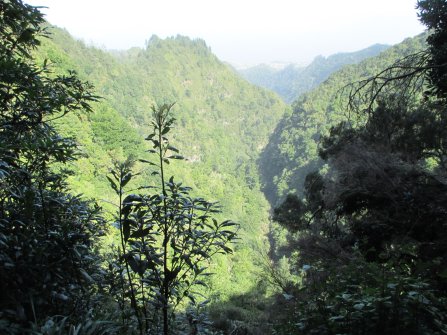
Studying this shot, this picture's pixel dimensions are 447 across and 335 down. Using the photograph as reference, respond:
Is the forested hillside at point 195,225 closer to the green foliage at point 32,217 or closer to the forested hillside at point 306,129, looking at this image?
the green foliage at point 32,217

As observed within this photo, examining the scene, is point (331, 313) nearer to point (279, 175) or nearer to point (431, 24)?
point (431, 24)

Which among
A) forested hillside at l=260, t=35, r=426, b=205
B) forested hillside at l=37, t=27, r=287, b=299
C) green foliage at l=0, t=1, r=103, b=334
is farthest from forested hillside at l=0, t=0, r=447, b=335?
forested hillside at l=260, t=35, r=426, b=205

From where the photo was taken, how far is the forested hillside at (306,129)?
238 feet

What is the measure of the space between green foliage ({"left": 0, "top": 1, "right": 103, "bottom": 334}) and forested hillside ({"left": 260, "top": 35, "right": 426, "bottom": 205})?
69447 mm

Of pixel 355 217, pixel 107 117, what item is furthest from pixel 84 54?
pixel 355 217

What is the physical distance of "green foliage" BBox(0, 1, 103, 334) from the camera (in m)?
1.65

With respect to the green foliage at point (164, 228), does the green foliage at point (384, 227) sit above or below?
Answer: below

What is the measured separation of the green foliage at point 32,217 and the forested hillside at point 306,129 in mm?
69447

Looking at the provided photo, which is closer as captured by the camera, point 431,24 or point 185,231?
point 185,231

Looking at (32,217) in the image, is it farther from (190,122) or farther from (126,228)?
(190,122)

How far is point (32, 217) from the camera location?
6.63 ft

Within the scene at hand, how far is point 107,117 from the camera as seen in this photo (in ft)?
120

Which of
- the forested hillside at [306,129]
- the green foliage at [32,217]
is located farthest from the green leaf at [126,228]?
the forested hillside at [306,129]

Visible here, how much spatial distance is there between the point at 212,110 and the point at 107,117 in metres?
93.6
